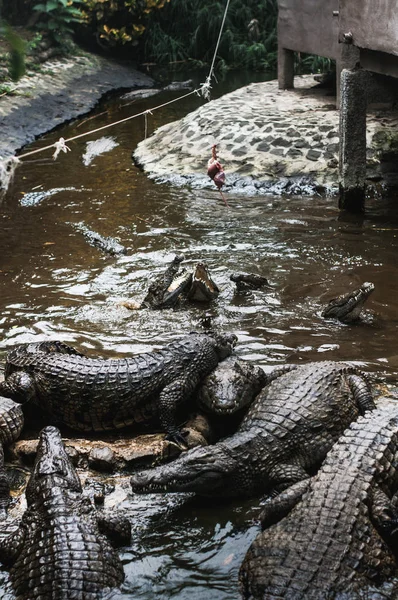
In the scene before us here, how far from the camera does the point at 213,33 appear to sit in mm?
23641

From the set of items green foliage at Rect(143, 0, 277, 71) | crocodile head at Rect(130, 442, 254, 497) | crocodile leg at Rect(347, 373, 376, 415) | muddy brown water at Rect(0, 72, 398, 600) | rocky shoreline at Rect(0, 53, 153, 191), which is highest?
green foliage at Rect(143, 0, 277, 71)

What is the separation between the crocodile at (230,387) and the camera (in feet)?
18.4

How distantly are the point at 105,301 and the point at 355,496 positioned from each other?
448 cm

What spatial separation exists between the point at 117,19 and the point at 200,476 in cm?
2163

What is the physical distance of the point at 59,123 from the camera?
17938mm

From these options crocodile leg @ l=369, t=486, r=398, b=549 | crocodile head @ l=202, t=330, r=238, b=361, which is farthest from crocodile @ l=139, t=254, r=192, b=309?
crocodile leg @ l=369, t=486, r=398, b=549

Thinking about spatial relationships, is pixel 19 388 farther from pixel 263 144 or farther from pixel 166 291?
pixel 263 144

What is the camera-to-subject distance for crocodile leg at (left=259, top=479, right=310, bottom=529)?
4488 millimetres

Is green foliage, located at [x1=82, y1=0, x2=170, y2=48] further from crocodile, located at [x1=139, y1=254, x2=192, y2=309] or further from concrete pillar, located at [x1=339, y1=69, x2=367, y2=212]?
crocodile, located at [x1=139, y1=254, x2=192, y2=309]

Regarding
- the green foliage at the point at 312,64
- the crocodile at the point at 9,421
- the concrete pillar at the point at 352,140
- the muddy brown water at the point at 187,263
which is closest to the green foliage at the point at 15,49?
the muddy brown water at the point at 187,263

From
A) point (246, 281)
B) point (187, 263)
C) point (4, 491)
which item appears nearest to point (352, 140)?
point (187, 263)

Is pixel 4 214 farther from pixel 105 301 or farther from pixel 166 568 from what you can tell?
pixel 166 568

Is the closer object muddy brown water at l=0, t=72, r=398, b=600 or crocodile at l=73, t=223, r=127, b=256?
muddy brown water at l=0, t=72, r=398, b=600

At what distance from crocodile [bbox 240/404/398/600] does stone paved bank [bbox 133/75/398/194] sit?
800 centimetres
